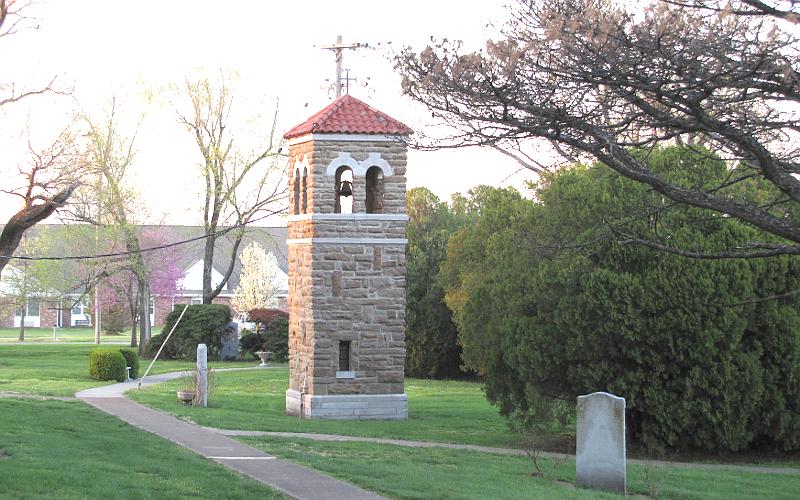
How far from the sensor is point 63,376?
3216 centimetres

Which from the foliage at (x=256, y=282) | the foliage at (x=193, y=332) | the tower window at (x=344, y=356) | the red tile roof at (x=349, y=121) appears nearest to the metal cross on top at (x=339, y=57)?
the red tile roof at (x=349, y=121)

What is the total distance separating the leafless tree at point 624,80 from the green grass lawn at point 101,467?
4585 mm

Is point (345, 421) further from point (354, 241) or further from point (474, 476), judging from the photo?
point (474, 476)

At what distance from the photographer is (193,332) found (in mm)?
45438

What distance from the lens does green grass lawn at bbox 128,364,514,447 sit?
805 inches

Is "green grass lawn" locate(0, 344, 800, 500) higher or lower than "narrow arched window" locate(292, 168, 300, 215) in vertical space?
lower

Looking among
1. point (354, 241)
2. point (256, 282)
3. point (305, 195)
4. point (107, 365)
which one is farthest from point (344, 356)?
point (256, 282)

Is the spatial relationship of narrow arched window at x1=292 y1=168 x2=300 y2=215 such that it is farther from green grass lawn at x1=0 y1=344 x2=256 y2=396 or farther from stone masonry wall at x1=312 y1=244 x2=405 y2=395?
green grass lawn at x1=0 y1=344 x2=256 y2=396

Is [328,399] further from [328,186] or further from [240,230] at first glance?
[240,230]

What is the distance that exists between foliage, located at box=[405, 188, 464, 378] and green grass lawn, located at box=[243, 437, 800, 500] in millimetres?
24612

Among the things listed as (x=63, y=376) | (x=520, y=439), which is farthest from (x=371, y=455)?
(x=63, y=376)

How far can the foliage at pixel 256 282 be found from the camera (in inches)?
2427

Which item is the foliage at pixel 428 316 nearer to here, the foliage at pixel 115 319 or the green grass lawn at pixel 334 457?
the green grass lawn at pixel 334 457

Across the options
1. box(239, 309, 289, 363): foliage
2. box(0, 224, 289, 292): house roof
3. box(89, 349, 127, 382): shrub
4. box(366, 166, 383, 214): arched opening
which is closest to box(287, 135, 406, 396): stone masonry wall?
box(366, 166, 383, 214): arched opening
